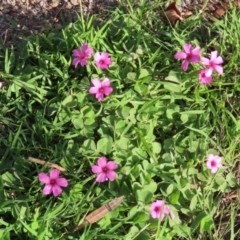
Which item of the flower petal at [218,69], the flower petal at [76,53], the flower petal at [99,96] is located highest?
the flower petal at [76,53]

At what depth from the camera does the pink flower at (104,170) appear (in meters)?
2.04

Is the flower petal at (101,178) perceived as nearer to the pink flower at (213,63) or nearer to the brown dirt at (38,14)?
the pink flower at (213,63)

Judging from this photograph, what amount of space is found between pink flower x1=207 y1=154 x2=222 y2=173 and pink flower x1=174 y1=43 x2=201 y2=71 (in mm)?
385

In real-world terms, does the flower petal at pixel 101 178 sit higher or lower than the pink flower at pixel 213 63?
lower

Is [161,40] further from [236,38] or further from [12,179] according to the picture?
[12,179]

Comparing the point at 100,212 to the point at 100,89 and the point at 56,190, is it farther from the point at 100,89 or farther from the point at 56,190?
the point at 100,89

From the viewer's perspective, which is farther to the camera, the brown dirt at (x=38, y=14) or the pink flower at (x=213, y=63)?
the brown dirt at (x=38, y=14)

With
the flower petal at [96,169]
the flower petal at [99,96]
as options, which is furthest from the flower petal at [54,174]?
the flower petal at [99,96]

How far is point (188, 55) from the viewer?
2254 millimetres

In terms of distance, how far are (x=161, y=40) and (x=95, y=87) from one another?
0.47 metres

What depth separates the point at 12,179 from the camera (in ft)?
6.94

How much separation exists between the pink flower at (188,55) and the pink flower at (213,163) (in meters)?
0.39

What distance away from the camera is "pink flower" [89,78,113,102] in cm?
217

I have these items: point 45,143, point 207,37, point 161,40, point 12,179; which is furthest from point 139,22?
point 12,179
